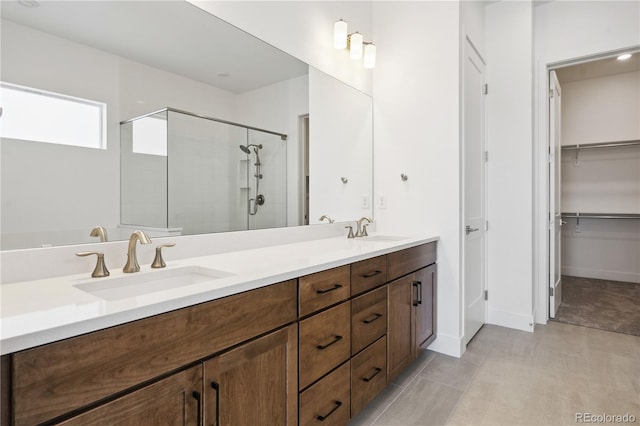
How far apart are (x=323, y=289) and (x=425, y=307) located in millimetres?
1178

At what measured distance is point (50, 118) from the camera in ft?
3.79

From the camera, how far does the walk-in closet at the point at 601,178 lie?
4238 mm

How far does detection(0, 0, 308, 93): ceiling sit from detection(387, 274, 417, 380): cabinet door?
1.40 m

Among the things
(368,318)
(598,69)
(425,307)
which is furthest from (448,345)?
(598,69)

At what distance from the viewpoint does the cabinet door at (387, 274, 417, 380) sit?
1.90m

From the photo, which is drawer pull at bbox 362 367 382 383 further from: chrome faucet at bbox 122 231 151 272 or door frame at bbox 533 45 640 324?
door frame at bbox 533 45 640 324

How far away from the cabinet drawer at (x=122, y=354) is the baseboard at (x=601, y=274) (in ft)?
17.2

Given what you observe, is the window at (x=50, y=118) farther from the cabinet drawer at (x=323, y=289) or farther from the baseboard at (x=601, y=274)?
the baseboard at (x=601, y=274)

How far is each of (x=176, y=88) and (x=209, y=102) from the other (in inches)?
6.7

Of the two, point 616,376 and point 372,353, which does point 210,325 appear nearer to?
point 372,353

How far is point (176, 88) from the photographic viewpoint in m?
1.53

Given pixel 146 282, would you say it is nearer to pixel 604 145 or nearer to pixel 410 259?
pixel 410 259

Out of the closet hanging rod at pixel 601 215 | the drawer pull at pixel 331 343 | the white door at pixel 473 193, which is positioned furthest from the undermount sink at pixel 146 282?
the closet hanging rod at pixel 601 215
